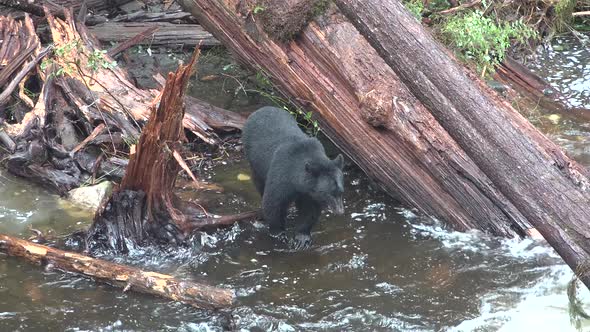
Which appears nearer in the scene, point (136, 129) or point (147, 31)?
point (136, 129)

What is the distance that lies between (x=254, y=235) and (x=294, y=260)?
59cm

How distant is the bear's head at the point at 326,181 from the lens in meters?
6.71

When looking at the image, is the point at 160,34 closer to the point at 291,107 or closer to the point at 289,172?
the point at 291,107

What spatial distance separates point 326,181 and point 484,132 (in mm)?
1734

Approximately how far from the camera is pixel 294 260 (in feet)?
22.7

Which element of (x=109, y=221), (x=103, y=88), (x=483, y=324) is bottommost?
(x=483, y=324)

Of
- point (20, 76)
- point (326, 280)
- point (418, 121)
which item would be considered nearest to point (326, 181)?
point (326, 280)

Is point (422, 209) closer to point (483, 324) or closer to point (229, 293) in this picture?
point (483, 324)

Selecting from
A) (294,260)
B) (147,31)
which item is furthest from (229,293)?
(147,31)

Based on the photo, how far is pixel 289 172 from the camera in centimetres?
694

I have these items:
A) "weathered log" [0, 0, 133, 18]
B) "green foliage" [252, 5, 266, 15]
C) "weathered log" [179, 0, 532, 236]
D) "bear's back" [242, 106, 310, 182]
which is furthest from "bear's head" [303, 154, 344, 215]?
"weathered log" [0, 0, 133, 18]

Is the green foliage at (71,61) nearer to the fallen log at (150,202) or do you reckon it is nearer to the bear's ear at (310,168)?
the fallen log at (150,202)

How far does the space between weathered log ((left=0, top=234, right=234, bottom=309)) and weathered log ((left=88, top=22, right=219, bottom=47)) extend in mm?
4701

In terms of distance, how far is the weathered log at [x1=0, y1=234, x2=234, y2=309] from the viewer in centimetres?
594
